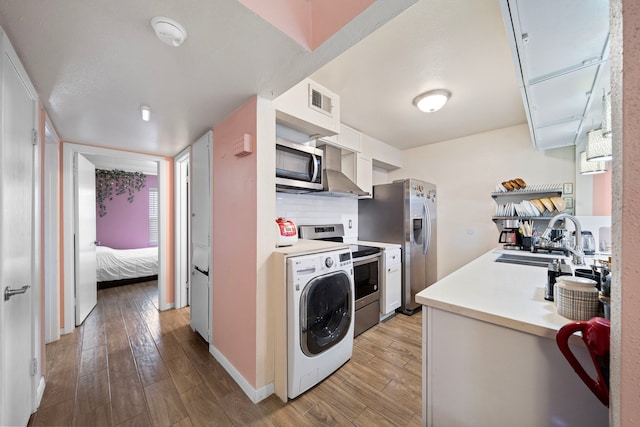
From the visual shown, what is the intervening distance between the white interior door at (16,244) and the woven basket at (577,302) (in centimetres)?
222

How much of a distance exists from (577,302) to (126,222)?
6.94 metres

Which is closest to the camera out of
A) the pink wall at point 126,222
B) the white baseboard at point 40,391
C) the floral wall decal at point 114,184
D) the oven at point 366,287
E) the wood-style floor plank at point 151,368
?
the white baseboard at point 40,391

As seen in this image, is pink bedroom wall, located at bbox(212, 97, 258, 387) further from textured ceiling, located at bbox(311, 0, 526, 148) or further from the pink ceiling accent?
textured ceiling, located at bbox(311, 0, 526, 148)

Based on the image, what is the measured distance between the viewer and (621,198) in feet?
1.43

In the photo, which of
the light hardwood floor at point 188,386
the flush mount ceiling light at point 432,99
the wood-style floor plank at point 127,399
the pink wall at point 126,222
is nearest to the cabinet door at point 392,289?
the light hardwood floor at point 188,386

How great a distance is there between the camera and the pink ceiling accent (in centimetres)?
99

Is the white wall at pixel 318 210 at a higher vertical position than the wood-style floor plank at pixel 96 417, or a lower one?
higher

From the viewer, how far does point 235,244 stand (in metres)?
1.88

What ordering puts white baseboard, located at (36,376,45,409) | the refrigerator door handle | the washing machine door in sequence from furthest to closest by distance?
1. the refrigerator door handle
2. the washing machine door
3. white baseboard, located at (36,376,45,409)

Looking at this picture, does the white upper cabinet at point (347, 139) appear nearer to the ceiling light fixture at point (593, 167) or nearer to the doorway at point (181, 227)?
the doorway at point (181, 227)

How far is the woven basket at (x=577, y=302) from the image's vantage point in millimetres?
770

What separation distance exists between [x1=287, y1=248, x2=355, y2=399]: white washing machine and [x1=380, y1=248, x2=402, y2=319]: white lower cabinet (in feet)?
2.95

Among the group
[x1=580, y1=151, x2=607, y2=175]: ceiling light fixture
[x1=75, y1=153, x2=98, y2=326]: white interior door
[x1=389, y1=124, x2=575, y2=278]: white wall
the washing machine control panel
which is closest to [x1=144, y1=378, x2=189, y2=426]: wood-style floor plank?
the washing machine control panel

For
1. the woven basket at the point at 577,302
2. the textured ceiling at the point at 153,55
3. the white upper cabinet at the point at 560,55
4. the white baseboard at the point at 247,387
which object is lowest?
the white baseboard at the point at 247,387
